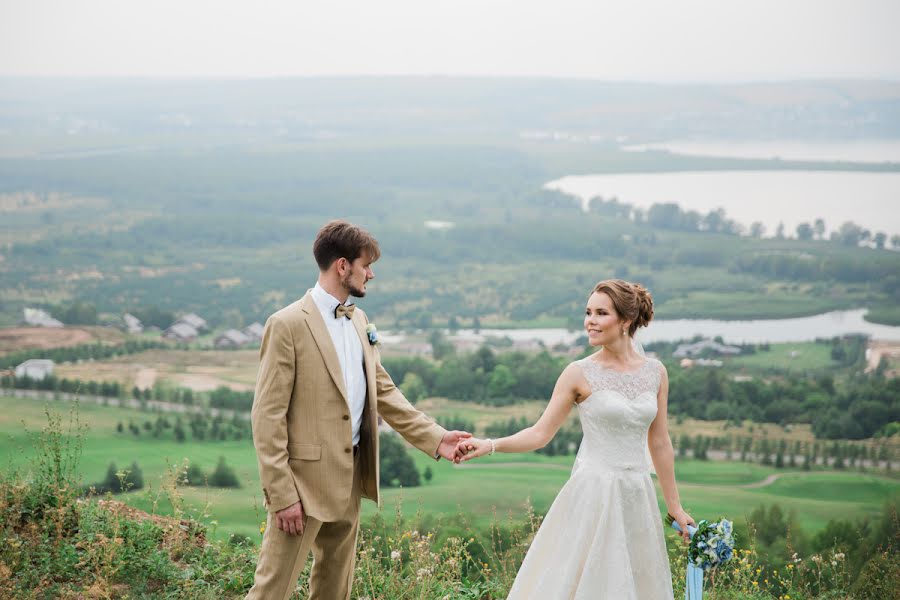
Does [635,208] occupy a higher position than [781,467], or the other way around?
[635,208]

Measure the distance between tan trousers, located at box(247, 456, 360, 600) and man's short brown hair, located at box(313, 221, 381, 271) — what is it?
35.2 inches

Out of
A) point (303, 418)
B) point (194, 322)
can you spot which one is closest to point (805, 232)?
point (194, 322)

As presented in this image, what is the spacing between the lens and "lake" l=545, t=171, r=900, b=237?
99.4 metres

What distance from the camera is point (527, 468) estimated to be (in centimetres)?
4147

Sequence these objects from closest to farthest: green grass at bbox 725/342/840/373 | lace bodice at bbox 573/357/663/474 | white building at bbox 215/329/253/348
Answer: lace bodice at bbox 573/357/663/474 < green grass at bbox 725/342/840/373 < white building at bbox 215/329/253/348

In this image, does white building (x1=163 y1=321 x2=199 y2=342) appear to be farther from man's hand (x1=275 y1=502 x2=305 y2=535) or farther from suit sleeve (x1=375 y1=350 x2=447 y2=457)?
man's hand (x1=275 y1=502 x2=305 y2=535)

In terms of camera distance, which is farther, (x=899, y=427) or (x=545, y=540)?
(x=899, y=427)

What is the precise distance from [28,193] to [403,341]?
196 ft

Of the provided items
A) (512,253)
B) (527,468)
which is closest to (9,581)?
(527,468)

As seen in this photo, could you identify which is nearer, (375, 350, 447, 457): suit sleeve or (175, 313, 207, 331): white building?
(375, 350, 447, 457): suit sleeve

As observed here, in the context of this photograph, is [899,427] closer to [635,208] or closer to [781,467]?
[781,467]

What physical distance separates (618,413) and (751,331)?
239ft

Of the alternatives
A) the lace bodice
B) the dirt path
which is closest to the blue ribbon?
the lace bodice

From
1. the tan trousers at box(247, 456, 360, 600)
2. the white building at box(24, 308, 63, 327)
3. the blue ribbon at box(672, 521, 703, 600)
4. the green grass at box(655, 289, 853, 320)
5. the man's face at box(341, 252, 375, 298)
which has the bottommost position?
the white building at box(24, 308, 63, 327)
